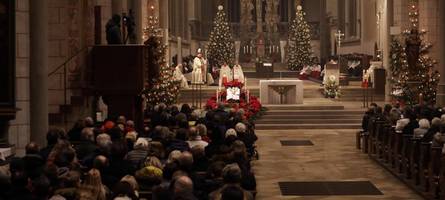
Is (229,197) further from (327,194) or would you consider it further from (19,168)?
(327,194)

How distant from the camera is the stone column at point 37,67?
1572 cm

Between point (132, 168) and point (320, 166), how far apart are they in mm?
8600

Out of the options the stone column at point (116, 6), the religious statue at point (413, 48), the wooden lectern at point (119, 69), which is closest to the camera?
the wooden lectern at point (119, 69)

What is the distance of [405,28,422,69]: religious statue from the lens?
29562 millimetres

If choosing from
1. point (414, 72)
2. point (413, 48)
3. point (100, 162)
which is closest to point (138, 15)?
point (413, 48)

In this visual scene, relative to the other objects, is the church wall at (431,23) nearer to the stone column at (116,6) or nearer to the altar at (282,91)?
the altar at (282,91)

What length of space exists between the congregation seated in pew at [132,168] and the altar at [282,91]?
16.9 m

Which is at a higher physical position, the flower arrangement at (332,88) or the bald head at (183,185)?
the flower arrangement at (332,88)

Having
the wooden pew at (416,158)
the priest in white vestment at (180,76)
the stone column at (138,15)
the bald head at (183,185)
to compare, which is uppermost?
the stone column at (138,15)

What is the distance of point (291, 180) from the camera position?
54.7 feet

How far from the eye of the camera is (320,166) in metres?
18.8

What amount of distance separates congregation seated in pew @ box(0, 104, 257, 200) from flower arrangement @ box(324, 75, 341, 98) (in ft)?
67.8

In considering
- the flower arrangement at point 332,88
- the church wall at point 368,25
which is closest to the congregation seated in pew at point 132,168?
the flower arrangement at point 332,88

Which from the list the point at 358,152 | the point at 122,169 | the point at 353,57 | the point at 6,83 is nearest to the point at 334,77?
the point at 353,57
